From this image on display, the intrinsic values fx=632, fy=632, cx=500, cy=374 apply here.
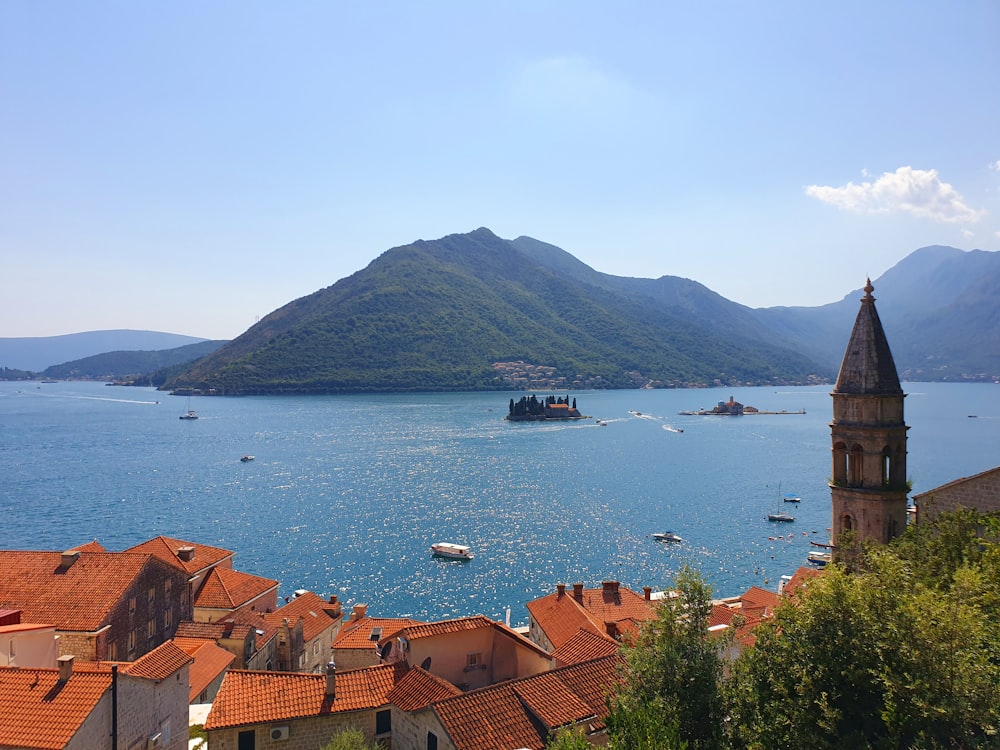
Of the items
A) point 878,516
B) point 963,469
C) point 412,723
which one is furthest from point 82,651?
point 963,469

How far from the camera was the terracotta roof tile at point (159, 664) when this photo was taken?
14936mm

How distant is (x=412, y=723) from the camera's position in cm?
1475

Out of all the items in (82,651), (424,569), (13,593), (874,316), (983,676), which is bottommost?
(424,569)

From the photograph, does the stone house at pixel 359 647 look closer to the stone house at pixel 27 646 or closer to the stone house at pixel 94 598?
the stone house at pixel 94 598

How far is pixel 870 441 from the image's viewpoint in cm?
2020

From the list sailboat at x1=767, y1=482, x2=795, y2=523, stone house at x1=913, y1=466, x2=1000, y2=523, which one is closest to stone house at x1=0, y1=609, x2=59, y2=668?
stone house at x1=913, y1=466, x2=1000, y2=523

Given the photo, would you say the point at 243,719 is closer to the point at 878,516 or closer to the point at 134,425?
the point at 878,516

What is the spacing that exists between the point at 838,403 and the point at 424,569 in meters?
40.9

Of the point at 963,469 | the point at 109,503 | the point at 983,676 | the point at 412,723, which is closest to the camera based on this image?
the point at 983,676

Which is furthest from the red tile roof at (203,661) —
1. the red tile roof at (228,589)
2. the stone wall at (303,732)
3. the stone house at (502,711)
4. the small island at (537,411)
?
the small island at (537,411)

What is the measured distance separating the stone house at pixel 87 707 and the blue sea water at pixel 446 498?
30.2 m

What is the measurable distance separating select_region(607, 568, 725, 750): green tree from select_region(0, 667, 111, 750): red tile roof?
10596 millimetres

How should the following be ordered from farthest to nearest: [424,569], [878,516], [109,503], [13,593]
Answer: [109,503], [424,569], [13,593], [878,516]

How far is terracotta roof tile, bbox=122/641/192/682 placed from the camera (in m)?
14.9
